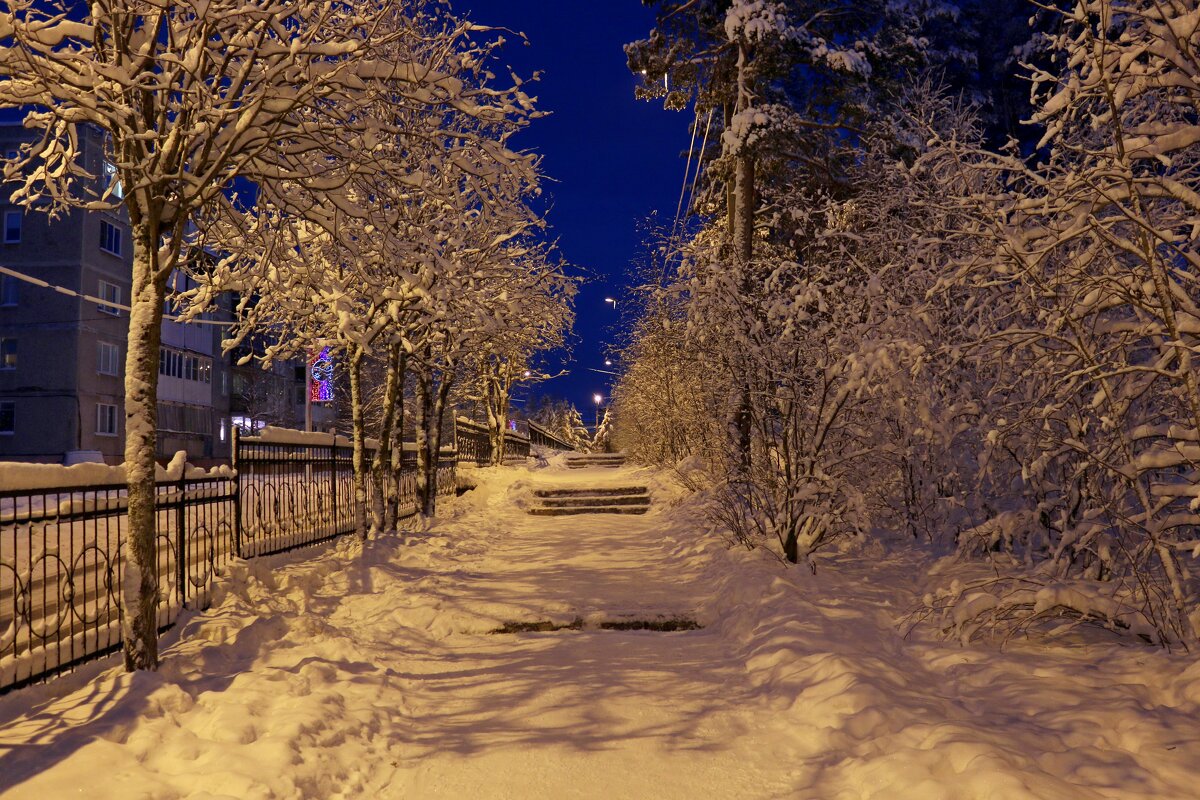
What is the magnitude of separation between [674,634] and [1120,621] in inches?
140

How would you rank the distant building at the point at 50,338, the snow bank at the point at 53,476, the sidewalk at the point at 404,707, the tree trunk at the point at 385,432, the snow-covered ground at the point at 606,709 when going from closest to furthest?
1. the snow-covered ground at the point at 606,709
2. the sidewalk at the point at 404,707
3. the snow bank at the point at 53,476
4. the tree trunk at the point at 385,432
5. the distant building at the point at 50,338

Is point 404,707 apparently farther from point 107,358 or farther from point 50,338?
point 107,358

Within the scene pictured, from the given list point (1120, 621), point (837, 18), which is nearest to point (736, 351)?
point (1120, 621)

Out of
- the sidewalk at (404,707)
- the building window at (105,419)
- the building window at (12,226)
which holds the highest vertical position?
the building window at (12,226)

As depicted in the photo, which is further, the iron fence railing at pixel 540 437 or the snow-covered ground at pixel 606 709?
the iron fence railing at pixel 540 437

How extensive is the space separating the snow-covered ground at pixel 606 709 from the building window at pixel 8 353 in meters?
28.9

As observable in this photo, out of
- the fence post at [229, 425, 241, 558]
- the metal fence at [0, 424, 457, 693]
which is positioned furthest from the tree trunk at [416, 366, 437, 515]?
the fence post at [229, 425, 241, 558]

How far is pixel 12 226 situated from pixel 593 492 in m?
26.0

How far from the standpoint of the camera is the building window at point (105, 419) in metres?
31.1

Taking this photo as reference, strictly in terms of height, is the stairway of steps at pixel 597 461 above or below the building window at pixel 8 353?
below

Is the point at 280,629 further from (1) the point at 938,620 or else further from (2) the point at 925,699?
(1) the point at 938,620

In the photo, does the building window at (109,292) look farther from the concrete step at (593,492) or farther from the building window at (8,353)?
the concrete step at (593,492)

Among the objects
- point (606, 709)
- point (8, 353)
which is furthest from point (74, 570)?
point (8, 353)

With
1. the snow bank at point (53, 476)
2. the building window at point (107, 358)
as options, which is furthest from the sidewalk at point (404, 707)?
the building window at point (107, 358)
